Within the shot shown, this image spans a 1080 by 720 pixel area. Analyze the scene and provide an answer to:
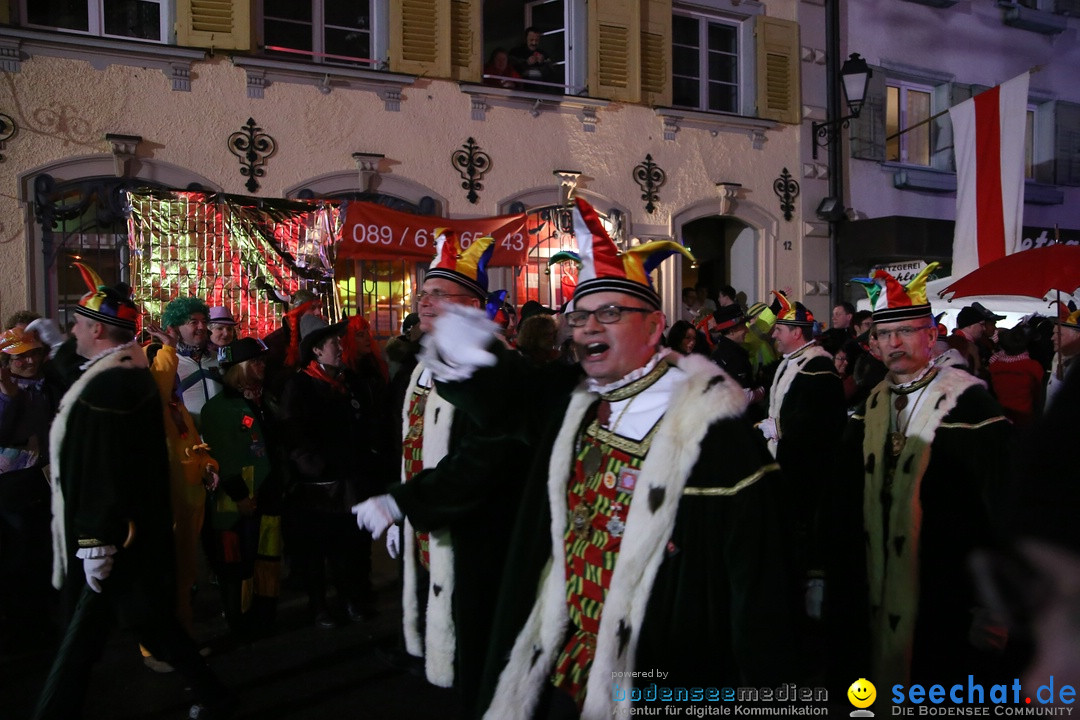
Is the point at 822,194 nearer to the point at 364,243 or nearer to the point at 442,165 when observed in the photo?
the point at 442,165

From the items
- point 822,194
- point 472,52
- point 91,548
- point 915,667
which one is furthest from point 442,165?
point 915,667

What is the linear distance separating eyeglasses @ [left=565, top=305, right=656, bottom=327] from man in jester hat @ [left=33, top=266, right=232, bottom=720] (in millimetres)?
2204

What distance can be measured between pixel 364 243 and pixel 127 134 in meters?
2.77

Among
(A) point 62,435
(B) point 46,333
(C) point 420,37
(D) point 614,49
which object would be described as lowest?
(A) point 62,435

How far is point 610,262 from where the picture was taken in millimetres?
2807

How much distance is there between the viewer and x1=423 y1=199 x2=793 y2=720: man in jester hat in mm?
2396

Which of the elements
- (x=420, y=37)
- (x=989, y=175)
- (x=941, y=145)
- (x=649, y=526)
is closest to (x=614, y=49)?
(x=420, y=37)

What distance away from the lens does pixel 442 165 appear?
1114cm

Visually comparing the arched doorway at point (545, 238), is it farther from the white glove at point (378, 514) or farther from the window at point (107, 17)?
the white glove at point (378, 514)

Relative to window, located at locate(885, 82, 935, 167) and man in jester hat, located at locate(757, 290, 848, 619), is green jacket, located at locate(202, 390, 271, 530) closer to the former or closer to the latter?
man in jester hat, located at locate(757, 290, 848, 619)

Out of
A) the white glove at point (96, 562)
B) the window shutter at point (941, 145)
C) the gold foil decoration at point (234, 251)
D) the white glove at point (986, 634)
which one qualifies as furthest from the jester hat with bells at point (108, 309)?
the window shutter at point (941, 145)

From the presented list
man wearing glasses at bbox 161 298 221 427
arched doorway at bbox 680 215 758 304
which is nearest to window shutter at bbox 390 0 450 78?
arched doorway at bbox 680 215 758 304

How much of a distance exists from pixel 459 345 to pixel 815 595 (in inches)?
82.2

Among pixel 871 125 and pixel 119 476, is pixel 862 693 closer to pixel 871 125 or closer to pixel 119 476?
pixel 119 476
